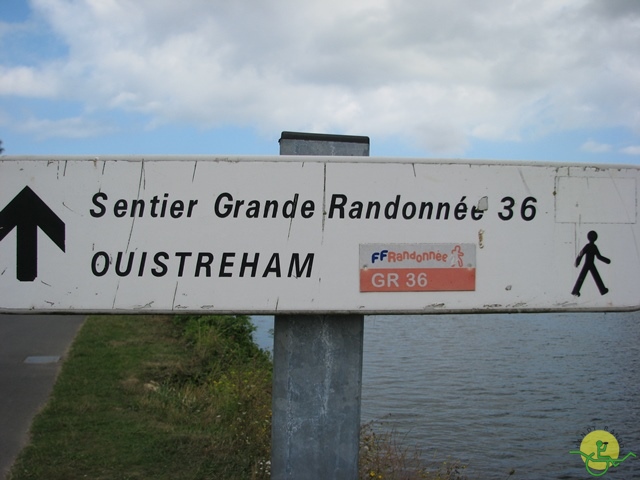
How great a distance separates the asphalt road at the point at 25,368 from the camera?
18.8 ft

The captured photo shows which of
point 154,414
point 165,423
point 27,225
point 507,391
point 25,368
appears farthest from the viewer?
point 507,391

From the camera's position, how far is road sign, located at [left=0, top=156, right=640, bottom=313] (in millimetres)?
2668

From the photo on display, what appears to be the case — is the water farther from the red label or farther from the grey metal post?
the red label

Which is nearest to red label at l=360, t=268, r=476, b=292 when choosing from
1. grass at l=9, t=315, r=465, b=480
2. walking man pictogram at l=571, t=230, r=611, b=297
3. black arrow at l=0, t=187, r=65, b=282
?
walking man pictogram at l=571, t=230, r=611, b=297

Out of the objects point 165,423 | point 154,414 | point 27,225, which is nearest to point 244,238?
point 27,225

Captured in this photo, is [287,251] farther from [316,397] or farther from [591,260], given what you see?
[591,260]

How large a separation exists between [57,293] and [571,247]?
2.05 metres

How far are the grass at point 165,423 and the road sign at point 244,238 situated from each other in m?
2.19

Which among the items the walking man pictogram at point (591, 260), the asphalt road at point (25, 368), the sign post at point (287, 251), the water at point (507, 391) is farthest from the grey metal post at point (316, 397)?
the water at point (507, 391)

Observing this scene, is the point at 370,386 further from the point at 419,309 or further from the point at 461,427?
the point at 419,309

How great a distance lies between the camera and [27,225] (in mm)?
2660

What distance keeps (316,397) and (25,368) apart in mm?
Answer: 6936

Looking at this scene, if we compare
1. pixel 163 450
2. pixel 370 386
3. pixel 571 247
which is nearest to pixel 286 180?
pixel 571 247

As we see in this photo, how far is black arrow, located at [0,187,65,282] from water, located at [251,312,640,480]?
16.7ft
